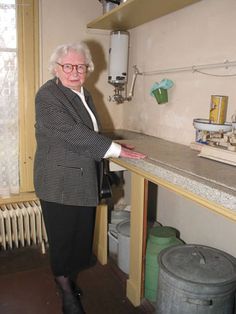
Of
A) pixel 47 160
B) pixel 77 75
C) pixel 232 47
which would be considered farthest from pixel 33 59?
pixel 232 47

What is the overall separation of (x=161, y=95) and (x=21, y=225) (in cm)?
131

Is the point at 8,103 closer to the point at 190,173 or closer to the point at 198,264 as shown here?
the point at 190,173

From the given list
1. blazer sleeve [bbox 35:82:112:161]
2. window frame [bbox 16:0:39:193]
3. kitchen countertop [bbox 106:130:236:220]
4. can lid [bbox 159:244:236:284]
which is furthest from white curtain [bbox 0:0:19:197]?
can lid [bbox 159:244:236:284]

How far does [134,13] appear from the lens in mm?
1957

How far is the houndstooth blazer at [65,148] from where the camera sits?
1.45 meters

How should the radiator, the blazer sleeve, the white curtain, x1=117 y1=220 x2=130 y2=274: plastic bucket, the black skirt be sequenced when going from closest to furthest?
the blazer sleeve
the black skirt
x1=117 y1=220 x2=130 y2=274: plastic bucket
the white curtain
the radiator

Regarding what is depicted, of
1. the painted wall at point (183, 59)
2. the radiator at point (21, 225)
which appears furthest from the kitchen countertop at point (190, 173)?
the radiator at point (21, 225)

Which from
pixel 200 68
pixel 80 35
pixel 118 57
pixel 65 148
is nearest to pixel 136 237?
pixel 65 148

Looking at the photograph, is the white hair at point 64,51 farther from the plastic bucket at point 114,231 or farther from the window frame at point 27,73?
the plastic bucket at point 114,231

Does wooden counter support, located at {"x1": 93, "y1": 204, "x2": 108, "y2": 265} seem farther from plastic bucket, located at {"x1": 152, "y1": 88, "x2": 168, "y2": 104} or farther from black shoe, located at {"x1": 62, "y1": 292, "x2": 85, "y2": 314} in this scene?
plastic bucket, located at {"x1": 152, "y1": 88, "x2": 168, "y2": 104}

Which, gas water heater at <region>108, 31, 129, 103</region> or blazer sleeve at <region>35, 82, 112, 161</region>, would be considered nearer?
blazer sleeve at <region>35, 82, 112, 161</region>

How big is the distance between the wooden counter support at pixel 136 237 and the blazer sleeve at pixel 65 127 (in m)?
0.28

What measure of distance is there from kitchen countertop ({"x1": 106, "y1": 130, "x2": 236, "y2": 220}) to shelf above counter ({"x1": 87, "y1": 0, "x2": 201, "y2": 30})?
0.77 m

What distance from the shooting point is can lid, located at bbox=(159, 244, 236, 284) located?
1.30 metres
